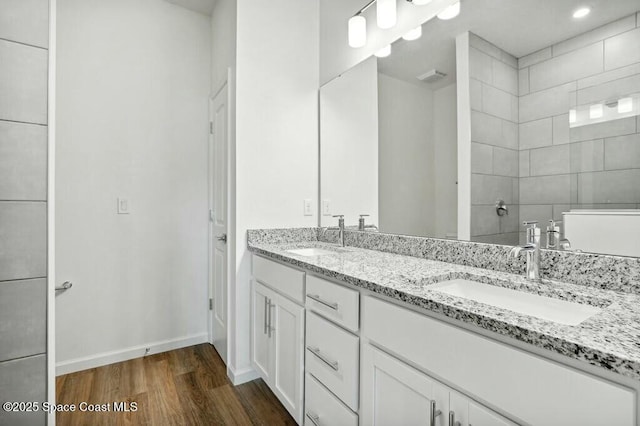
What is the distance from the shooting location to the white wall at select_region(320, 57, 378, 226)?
201cm

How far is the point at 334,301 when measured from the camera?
50.9 inches

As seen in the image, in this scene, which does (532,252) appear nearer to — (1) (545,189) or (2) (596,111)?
(1) (545,189)

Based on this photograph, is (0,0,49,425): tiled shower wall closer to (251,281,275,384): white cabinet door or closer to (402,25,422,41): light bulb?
(251,281,275,384): white cabinet door

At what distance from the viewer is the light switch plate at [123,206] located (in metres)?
2.35

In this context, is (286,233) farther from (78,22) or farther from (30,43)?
(78,22)

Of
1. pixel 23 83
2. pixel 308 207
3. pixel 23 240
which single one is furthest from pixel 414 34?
pixel 23 240

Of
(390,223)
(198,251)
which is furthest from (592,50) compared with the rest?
(198,251)

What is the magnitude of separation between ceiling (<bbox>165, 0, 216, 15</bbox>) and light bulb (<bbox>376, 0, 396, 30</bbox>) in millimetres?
1400

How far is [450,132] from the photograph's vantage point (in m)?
1.52

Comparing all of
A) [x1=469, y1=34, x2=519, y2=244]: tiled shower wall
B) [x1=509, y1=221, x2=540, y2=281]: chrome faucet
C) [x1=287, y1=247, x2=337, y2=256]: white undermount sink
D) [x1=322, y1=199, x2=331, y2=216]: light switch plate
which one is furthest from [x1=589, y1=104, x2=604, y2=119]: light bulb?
[x1=322, y1=199, x2=331, y2=216]: light switch plate

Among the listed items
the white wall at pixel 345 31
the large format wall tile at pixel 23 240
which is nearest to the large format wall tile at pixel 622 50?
the white wall at pixel 345 31

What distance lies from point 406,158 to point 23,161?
65.6 inches

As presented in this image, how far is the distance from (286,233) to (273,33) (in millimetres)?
1346

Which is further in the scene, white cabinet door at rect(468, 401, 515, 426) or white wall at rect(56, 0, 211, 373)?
white wall at rect(56, 0, 211, 373)
